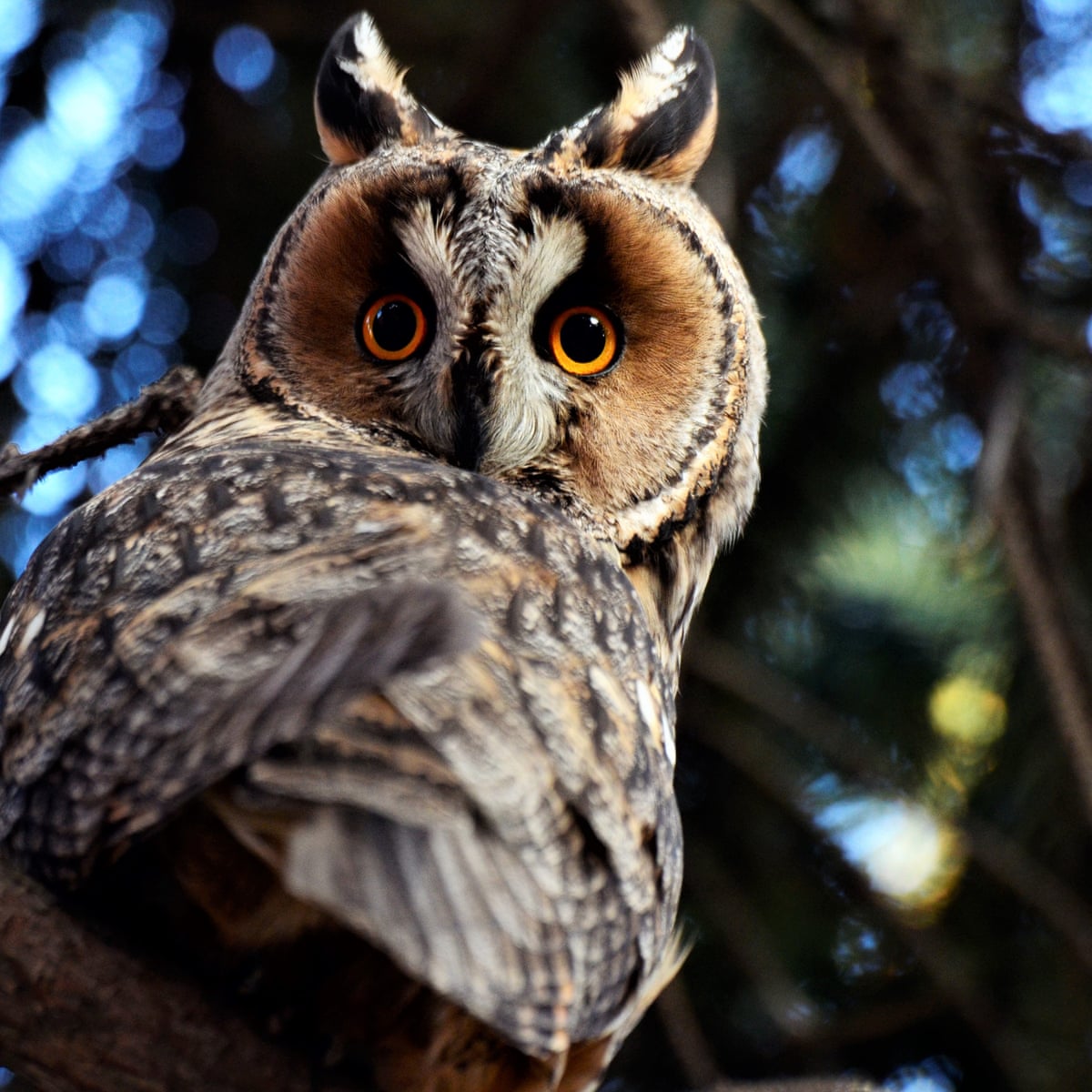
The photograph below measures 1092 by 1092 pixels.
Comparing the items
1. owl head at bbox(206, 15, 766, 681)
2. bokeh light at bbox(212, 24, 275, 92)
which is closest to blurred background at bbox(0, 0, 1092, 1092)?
bokeh light at bbox(212, 24, 275, 92)

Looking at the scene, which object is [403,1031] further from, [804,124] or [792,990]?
[804,124]

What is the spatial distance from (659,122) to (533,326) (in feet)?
1.94

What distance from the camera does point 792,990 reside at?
3064mm

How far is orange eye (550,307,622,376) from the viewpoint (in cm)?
222

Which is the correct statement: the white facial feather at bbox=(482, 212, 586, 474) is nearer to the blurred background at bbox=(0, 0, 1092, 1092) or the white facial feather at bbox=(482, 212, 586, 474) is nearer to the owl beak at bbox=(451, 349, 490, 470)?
the owl beak at bbox=(451, 349, 490, 470)

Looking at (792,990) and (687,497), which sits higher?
(687,497)

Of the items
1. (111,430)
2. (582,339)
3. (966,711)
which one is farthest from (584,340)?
(966,711)

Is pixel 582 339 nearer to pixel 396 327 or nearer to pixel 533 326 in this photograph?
pixel 533 326

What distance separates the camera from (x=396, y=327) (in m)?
2.23

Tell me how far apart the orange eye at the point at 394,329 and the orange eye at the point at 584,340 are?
0.22m

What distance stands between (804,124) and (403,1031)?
2.68 m

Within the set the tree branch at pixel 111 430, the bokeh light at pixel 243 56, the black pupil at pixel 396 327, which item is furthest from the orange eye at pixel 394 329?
the bokeh light at pixel 243 56

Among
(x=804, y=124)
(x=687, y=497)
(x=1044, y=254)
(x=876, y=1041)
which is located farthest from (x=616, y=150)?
(x=876, y=1041)

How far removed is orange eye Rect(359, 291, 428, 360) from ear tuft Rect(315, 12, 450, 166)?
0.38 meters
